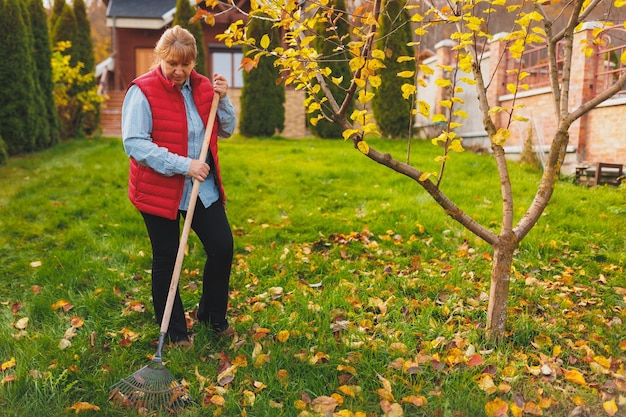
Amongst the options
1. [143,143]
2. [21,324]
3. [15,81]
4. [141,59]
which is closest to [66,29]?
[15,81]

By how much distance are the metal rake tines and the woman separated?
0.46 metres

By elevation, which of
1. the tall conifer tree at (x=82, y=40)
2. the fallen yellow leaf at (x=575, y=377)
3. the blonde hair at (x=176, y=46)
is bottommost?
the fallen yellow leaf at (x=575, y=377)

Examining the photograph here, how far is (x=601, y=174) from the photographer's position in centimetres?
777

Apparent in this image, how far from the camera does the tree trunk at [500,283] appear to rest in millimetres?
3066

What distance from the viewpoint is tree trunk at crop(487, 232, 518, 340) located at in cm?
307

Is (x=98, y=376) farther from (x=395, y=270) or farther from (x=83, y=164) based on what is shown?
(x=83, y=164)

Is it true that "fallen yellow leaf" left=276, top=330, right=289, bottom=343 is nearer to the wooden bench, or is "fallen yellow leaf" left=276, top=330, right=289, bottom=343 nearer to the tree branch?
the tree branch

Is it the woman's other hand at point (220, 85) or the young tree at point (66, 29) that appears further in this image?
the young tree at point (66, 29)

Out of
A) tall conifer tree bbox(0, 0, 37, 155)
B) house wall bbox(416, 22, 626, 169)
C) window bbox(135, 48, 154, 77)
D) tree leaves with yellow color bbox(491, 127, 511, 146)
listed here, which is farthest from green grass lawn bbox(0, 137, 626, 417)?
window bbox(135, 48, 154, 77)

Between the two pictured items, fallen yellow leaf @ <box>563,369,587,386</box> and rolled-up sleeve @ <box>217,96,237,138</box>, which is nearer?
fallen yellow leaf @ <box>563,369,587,386</box>

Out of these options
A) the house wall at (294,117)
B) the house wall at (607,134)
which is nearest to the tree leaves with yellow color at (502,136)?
the house wall at (607,134)

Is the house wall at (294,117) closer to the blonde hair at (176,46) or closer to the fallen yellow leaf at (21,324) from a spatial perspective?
the fallen yellow leaf at (21,324)

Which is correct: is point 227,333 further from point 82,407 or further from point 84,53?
point 84,53

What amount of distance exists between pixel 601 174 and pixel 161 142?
7042 mm
